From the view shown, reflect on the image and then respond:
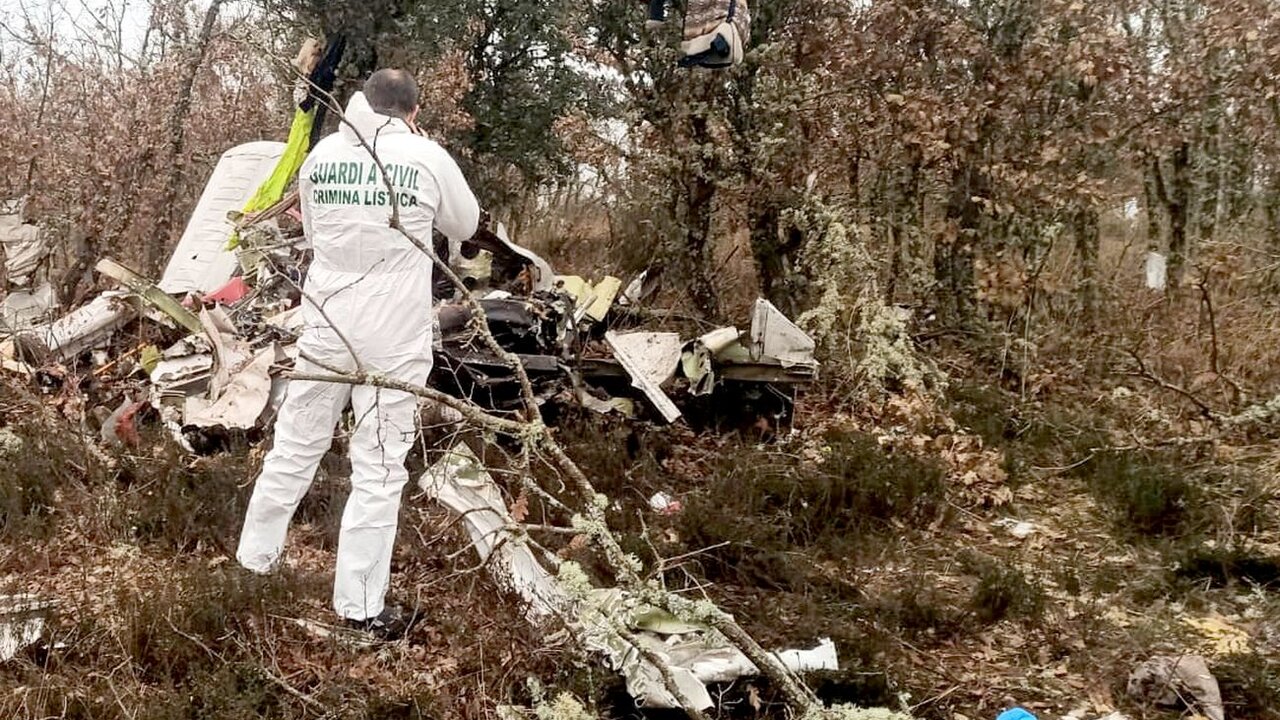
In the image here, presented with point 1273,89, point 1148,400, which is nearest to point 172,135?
point 1148,400

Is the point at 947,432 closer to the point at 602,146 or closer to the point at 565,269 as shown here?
the point at 602,146

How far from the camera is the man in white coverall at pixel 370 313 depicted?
146 inches

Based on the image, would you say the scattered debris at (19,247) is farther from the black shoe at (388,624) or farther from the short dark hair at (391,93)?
the black shoe at (388,624)

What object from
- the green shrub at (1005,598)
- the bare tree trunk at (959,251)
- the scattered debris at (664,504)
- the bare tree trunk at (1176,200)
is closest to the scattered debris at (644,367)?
the scattered debris at (664,504)

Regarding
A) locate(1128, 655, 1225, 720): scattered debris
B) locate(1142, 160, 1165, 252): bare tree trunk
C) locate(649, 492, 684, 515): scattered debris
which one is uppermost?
locate(1142, 160, 1165, 252): bare tree trunk

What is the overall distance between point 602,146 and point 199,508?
3.79 meters

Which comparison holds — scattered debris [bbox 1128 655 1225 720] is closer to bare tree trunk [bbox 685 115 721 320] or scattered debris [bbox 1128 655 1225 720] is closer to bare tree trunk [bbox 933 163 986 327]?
bare tree trunk [bbox 933 163 986 327]

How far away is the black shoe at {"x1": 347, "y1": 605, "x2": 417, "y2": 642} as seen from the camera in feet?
12.4

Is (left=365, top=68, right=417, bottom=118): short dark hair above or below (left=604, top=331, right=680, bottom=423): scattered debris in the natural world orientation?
above

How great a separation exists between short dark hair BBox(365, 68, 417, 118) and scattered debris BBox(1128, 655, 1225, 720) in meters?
3.45

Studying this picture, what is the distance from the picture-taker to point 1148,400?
6164 millimetres

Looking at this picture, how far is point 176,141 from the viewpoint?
24.5ft

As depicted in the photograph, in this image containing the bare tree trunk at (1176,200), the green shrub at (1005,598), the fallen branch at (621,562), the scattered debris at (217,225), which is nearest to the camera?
the fallen branch at (621,562)

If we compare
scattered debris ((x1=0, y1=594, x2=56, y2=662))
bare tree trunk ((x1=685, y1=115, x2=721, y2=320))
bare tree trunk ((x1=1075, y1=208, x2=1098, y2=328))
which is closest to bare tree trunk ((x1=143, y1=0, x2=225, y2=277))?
bare tree trunk ((x1=685, y1=115, x2=721, y2=320))
